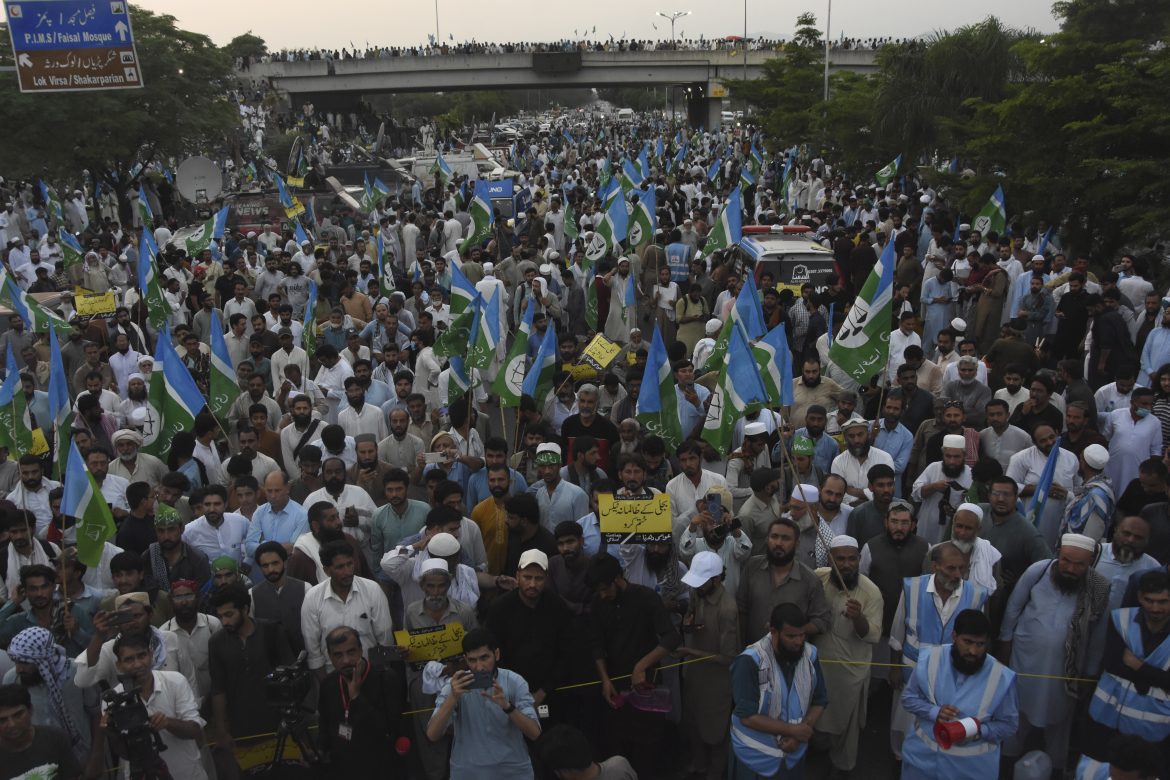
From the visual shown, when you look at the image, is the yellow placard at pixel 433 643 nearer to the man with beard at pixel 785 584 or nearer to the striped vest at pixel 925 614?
the man with beard at pixel 785 584

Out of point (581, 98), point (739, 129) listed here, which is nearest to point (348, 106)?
point (739, 129)

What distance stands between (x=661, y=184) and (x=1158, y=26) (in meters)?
11.0

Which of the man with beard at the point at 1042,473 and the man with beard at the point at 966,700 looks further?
the man with beard at the point at 1042,473

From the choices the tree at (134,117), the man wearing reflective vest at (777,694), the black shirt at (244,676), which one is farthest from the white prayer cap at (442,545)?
the tree at (134,117)

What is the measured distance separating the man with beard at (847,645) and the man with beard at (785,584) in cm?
10

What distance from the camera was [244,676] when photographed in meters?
5.59

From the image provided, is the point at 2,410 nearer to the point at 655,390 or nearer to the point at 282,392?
the point at 282,392

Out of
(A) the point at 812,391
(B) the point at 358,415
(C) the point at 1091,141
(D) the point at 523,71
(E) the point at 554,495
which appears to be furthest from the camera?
(D) the point at 523,71

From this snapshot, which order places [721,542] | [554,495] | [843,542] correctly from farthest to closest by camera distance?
[554,495] → [721,542] → [843,542]

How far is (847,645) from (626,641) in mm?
1200

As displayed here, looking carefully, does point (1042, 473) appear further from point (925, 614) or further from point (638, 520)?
point (638, 520)

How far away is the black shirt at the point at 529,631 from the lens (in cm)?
566

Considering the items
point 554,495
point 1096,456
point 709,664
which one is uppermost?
point 1096,456

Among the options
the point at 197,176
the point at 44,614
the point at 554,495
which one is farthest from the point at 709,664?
the point at 197,176
